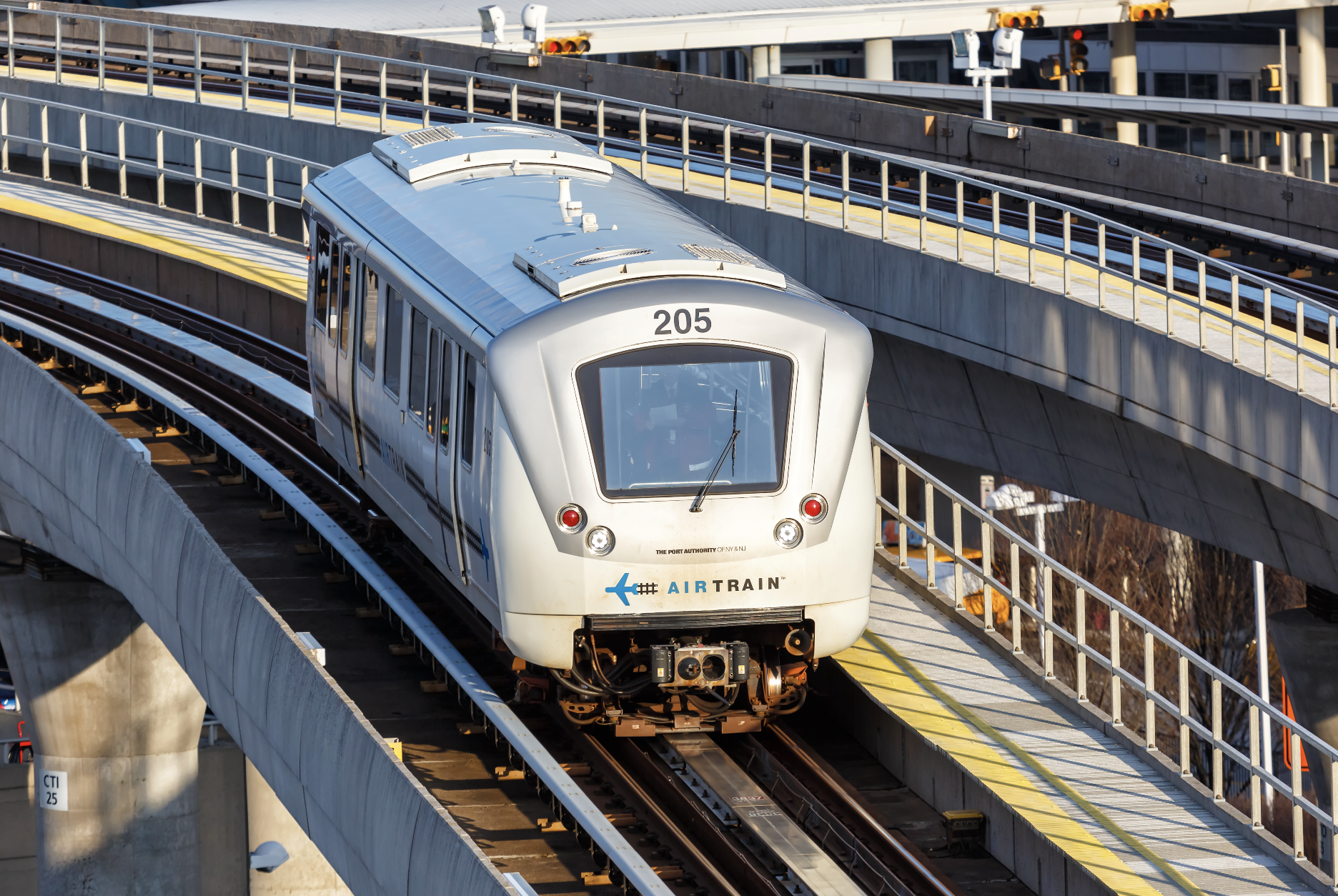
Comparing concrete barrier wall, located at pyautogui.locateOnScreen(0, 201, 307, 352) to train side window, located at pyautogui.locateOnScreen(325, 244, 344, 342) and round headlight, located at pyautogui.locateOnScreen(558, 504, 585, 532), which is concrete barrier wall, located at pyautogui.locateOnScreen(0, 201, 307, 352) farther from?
round headlight, located at pyautogui.locateOnScreen(558, 504, 585, 532)

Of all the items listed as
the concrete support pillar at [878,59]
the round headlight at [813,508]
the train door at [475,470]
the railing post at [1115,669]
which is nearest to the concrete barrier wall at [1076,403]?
the railing post at [1115,669]

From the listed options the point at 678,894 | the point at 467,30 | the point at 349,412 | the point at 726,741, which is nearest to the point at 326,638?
the point at 349,412

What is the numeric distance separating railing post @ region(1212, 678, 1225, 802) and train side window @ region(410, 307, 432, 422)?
5127 mm

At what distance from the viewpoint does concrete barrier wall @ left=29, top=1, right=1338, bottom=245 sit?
23.7 m

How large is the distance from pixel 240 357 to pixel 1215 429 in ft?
33.6

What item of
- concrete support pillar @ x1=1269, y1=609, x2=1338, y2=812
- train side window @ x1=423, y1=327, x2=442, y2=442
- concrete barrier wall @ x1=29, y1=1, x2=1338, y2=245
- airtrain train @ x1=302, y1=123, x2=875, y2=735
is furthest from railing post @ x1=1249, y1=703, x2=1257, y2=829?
concrete barrier wall @ x1=29, y1=1, x2=1338, y2=245

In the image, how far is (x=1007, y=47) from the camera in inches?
1209

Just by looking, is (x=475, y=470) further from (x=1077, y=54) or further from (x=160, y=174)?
(x=1077, y=54)

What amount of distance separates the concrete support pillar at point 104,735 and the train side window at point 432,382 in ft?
36.7

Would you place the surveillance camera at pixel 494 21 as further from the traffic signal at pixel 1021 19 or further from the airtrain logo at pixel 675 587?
the airtrain logo at pixel 675 587

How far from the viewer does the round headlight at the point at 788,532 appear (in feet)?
36.2

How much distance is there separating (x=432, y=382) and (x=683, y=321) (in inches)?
79.7

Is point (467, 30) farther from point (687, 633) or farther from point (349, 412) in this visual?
point (687, 633)

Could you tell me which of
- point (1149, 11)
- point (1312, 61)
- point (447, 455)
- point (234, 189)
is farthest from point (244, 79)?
point (1312, 61)
